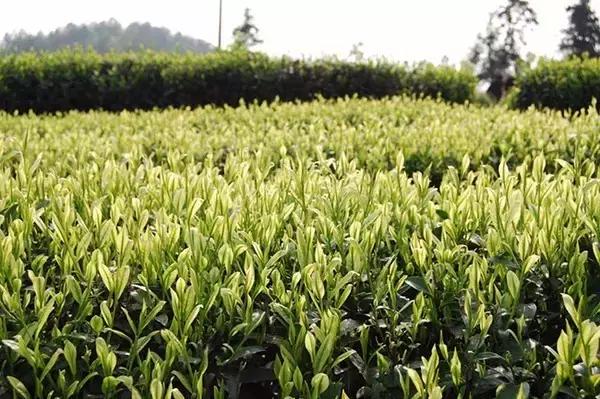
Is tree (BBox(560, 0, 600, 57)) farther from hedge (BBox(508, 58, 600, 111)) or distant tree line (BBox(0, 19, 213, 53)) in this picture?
distant tree line (BBox(0, 19, 213, 53))

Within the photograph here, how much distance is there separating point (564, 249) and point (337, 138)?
3.21m

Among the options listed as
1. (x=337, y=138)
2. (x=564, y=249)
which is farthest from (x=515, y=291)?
(x=337, y=138)

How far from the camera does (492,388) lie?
6.66ft

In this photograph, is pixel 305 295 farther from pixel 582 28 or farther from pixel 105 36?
pixel 105 36

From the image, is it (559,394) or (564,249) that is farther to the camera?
(564,249)

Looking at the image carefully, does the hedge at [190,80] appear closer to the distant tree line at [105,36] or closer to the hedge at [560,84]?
the hedge at [560,84]

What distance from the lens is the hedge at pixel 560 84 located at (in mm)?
11680

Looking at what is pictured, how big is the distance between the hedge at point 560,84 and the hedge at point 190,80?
1.47 metres

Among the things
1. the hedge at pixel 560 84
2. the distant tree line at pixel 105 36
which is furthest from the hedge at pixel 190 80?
the distant tree line at pixel 105 36

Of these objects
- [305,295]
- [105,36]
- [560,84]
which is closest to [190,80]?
[560,84]

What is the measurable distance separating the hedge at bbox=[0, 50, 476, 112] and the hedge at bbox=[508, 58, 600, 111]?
147 cm

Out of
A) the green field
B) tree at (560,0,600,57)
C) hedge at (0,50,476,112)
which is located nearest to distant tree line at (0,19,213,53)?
tree at (560,0,600,57)

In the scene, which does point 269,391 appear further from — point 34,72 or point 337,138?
point 34,72

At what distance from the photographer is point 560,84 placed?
38.7 ft
